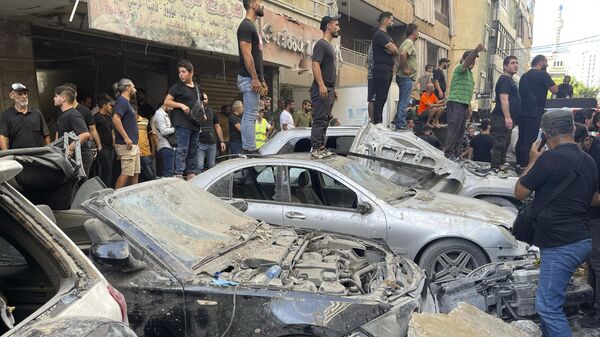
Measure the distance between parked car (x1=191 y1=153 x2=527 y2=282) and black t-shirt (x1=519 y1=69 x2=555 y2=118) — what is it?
3305 millimetres

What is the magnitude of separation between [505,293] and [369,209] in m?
1.53

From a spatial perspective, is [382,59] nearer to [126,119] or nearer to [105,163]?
[126,119]

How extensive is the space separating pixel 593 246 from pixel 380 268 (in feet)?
7.05

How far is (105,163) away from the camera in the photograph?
6.80 m

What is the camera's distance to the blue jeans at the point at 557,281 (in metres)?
3.19

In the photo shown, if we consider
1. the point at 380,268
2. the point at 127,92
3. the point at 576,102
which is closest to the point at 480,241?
the point at 380,268

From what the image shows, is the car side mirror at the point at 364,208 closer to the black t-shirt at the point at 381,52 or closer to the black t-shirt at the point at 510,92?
the black t-shirt at the point at 381,52

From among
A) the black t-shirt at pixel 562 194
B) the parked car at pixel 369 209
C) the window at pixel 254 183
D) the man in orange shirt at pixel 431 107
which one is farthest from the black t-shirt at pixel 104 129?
the man in orange shirt at pixel 431 107

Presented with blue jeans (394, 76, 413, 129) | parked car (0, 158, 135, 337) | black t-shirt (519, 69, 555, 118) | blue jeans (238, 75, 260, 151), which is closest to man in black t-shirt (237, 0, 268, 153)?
blue jeans (238, 75, 260, 151)

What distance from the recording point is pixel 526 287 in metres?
3.57

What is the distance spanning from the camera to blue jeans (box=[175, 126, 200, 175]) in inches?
248

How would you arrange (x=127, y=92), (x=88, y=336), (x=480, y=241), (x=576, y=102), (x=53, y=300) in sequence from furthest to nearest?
(x=576, y=102) < (x=127, y=92) < (x=480, y=241) < (x=53, y=300) < (x=88, y=336)

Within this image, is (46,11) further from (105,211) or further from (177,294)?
(177,294)

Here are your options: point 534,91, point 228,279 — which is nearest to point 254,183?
point 228,279
